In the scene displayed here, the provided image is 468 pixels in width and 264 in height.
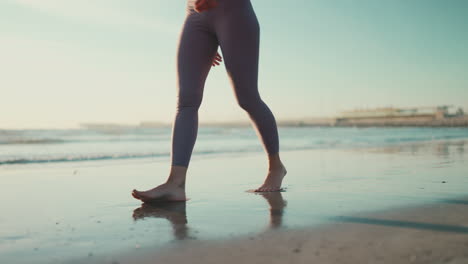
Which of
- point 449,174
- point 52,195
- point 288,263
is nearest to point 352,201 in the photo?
point 288,263

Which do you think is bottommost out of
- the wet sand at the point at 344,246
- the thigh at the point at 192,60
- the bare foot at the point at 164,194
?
the wet sand at the point at 344,246

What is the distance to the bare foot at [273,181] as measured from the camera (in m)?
2.83

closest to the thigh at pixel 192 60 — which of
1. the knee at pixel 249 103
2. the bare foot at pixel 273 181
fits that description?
the knee at pixel 249 103

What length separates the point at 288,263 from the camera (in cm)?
120

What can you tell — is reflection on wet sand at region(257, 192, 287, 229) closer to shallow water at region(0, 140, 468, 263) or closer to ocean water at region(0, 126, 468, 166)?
shallow water at region(0, 140, 468, 263)

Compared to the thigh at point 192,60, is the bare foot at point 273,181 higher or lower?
lower

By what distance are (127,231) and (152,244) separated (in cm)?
27

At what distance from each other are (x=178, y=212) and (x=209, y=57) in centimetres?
108

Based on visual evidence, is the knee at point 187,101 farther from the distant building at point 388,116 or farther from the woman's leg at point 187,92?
the distant building at point 388,116

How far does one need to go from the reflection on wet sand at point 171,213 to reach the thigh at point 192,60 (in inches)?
25.3

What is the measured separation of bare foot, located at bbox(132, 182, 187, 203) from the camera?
2.35m

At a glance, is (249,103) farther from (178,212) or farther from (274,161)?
(178,212)

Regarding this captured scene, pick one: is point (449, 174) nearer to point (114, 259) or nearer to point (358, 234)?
point (358, 234)

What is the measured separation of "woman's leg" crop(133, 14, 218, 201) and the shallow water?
0.16 m
